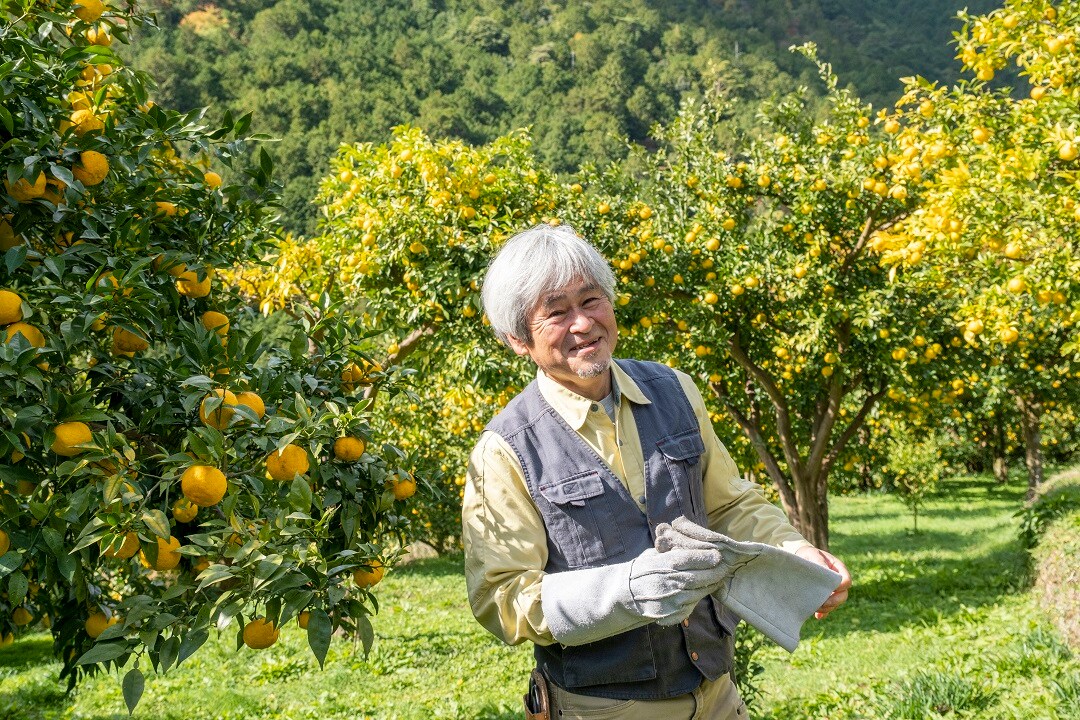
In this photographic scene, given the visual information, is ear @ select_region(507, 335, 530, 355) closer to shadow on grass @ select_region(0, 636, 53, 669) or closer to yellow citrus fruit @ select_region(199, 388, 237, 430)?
yellow citrus fruit @ select_region(199, 388, 237, 430)

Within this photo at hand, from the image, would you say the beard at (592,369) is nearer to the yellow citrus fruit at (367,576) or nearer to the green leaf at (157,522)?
the yellow citrus fruit at (367,576)

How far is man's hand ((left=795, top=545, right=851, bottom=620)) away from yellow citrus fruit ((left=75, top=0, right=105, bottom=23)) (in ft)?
6.43

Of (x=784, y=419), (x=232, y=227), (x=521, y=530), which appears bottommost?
(x=784, y=419)

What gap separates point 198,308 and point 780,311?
5016 millimetres

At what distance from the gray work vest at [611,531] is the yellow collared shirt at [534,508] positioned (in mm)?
26

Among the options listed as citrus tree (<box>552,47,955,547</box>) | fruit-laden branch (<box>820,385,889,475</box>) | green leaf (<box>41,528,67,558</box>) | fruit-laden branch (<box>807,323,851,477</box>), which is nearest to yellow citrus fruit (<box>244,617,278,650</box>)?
green leaf (<box>41,528,67,558</box>)

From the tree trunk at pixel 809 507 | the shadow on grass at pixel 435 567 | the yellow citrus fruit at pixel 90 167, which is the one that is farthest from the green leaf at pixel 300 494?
the shadow on grass at pixel 435 567

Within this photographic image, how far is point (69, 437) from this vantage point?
4.73ft

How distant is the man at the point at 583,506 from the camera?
1.58m

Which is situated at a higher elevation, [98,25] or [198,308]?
[98,25]

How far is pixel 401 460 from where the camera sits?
202cm

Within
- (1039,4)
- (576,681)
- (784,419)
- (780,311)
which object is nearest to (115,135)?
(576,681)

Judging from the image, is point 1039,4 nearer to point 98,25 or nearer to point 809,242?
point 809,242

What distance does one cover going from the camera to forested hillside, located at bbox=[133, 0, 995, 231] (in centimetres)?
4375
